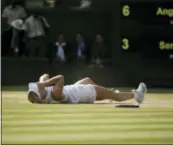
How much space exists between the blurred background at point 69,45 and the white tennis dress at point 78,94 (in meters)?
4.99

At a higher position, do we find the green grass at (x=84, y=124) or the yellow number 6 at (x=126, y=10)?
the yellow number 6 at (x=126, y=10)

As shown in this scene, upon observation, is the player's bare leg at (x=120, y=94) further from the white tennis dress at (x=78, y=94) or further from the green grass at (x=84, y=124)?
the green grass at (x=84, y=124)

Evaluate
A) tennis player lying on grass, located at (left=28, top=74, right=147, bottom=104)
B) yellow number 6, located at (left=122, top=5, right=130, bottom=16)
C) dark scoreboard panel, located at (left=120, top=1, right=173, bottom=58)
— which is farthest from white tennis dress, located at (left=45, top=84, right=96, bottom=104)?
→ yellow number 6, located at (left=122, top=5, right=130, bottom=16)

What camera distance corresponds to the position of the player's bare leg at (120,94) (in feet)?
20.9

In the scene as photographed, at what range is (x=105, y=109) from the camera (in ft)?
18.6

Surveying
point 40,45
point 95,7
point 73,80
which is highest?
point 95,7

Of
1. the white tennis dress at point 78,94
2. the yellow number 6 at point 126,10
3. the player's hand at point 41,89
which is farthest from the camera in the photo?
the yellow number 6 at point 126,10

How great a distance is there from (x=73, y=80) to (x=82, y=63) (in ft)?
1.69

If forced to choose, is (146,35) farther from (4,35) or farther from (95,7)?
(4,35)

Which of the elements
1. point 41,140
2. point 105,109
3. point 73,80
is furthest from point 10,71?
point 41,140

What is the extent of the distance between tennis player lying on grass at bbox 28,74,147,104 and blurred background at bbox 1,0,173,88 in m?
4.91

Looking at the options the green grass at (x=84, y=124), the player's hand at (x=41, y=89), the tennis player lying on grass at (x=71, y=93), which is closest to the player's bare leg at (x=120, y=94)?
the tennis player lying on grass at (x=71, y=93)

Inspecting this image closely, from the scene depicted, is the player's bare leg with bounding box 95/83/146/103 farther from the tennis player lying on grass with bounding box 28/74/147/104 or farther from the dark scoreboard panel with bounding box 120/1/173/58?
the dark scoreboard panel with bounding box 120/1/173/58

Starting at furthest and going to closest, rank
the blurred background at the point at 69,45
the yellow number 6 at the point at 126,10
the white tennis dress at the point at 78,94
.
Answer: the blurred background at the point at 69,45 → the yellow number 6 at the point at 126,10 → the white tennis dress at the point at 78,94
